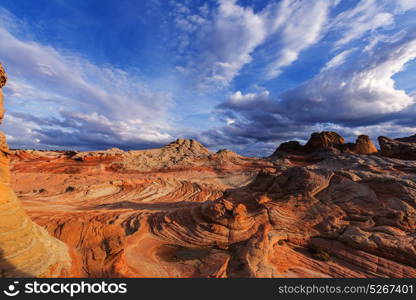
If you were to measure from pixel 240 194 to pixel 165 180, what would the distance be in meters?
13.0

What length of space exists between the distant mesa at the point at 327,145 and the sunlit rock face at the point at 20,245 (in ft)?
153

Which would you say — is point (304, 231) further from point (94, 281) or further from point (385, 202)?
point (94, 281)

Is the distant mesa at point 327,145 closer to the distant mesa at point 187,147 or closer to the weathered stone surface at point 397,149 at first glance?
the weathered stone surface at point 397,149

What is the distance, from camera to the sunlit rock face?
425 centimetres

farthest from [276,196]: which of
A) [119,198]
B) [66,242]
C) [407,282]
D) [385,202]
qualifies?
[119,198]

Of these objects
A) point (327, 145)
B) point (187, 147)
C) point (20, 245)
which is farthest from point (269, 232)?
point (327, 145)

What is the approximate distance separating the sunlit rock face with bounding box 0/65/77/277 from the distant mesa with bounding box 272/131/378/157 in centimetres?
4666

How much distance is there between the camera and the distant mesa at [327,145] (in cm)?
4362

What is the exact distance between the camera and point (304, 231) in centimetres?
857

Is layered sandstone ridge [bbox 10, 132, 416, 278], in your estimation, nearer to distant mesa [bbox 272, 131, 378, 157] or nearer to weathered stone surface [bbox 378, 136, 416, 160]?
weathered stone surface [bbox 378, 136, 416, 160]

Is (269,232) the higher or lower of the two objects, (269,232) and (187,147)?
the lower

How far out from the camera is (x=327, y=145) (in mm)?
47406

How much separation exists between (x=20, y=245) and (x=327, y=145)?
52703mm

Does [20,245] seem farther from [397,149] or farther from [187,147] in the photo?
[397,149]
